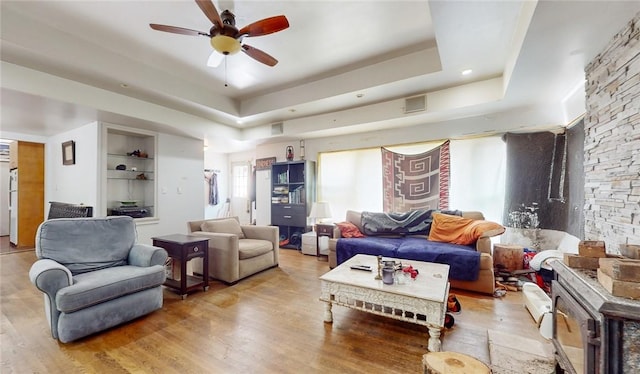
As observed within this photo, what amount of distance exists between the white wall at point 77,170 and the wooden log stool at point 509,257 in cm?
572

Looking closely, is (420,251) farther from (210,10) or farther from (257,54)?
(210,10)

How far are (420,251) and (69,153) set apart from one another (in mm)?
5985

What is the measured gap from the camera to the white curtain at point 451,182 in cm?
382

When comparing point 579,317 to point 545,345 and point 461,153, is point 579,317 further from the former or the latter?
point 461,153

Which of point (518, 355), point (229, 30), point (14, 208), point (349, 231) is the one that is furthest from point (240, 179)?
point (518, 355)

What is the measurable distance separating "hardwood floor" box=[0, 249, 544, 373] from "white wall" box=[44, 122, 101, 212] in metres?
1.64

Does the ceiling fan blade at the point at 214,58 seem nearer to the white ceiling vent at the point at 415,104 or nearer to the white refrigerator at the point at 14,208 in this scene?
the white ceiling vent at the point at 415,104

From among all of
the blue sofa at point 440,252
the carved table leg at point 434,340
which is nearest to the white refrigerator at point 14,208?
the blue sofa at point 440,252

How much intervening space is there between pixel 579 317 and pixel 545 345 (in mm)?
1025

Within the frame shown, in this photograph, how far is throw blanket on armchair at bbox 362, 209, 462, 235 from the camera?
Answer: 3928 mm

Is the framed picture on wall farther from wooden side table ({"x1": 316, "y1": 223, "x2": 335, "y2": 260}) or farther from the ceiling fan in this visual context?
wooden side table ({"x1": 316, "y1": 223, "x2": 335, "y2": 260})

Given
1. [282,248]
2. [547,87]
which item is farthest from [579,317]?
[282,248]

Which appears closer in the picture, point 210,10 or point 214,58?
point 210,10

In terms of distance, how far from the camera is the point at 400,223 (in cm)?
404
